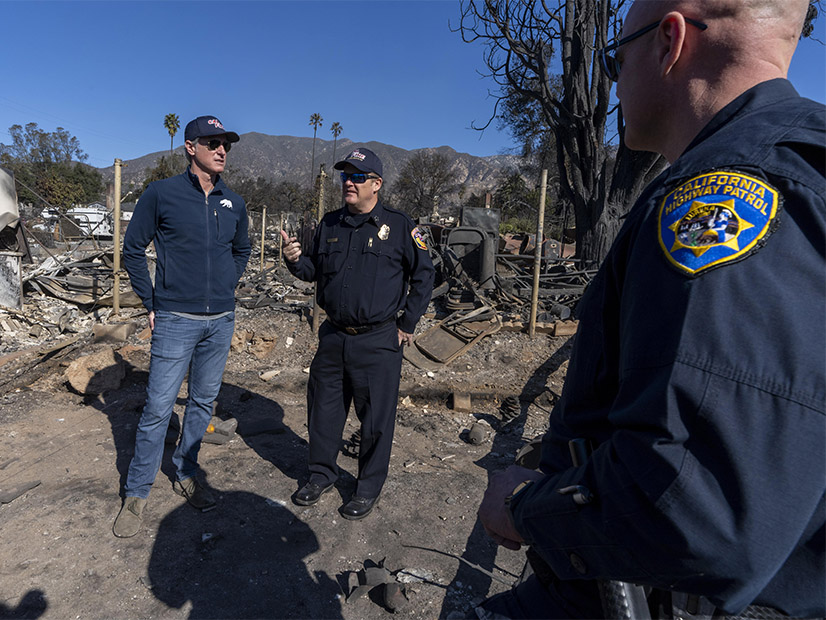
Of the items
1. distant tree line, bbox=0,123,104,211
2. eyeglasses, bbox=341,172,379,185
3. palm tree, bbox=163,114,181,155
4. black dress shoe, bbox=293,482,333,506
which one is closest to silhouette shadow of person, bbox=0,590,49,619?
black dress shoe, bbox=293,482,333,506

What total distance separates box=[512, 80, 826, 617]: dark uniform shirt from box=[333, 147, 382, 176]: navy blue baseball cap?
2907 millimetres

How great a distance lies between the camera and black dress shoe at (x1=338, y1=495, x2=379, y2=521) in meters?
3.44

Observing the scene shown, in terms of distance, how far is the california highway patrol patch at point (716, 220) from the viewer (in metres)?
0.75

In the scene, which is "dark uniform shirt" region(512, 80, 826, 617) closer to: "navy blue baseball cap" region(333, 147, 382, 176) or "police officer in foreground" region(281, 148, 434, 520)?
"police officer in foreground" region(281, 148, 434, 520)

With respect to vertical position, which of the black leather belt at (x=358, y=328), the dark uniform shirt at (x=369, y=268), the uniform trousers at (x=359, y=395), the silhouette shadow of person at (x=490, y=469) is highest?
the dark uniform shirt at (x=369, y=268)

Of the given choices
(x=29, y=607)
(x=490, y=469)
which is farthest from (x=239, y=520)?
(x=490, y=469)

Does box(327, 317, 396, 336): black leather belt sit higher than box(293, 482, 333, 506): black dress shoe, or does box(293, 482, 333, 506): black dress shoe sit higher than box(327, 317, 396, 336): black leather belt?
box(327, 317, 396, 336): black leather belt

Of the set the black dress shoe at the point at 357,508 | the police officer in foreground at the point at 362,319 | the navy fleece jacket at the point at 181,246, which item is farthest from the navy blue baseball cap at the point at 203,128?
the black dress shoe at the point at 357,508

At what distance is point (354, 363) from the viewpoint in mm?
3584

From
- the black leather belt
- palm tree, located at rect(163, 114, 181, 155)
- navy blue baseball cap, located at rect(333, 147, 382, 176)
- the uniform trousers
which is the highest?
palm tree, located at rect(163, 114, 181, 155)

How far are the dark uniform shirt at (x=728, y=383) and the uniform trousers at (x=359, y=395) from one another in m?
2.77

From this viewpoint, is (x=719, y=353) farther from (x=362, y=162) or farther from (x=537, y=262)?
(x=537, y=262)

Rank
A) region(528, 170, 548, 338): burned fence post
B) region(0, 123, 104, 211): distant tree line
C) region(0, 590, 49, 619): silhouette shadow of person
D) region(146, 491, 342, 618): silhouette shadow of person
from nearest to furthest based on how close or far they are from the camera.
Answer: region(0, 590, 49, 619): silhouette shadow of person, region(146, 491, 342, 618): silhouette shadow of person, region(528, 170, 548, 338): burned fence post, region(0, 123, 104, 211): distant tree line

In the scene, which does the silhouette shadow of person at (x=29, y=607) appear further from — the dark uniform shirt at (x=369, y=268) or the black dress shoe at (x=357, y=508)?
the dark uniform shirt at (x=369, y=268)
